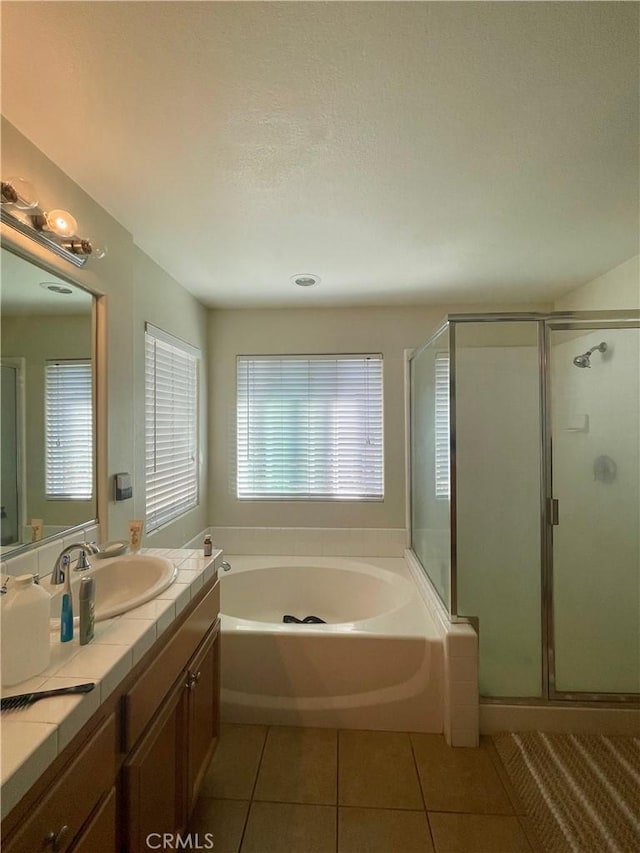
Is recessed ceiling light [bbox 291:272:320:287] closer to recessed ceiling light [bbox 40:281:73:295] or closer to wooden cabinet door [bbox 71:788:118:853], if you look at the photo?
recessed ceiling light [bbox 40:281:73:295]

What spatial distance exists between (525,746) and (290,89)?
8.73 ft

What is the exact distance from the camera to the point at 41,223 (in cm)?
122

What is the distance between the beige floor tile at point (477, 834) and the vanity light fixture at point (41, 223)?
8.00 feet

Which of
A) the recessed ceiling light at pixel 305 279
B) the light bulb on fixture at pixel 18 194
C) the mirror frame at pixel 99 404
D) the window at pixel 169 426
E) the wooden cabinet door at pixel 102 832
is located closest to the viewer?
the wooden cabinet door at pixel 102 832

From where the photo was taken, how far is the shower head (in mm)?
1979

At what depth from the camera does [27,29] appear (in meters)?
0.88

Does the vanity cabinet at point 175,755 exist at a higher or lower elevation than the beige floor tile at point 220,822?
higher

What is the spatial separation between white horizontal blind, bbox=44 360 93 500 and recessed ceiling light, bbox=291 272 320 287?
4.29ft

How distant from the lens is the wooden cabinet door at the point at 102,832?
2.35ft

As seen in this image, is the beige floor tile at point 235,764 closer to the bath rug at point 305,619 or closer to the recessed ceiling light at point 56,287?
the bath rug at point 305,619

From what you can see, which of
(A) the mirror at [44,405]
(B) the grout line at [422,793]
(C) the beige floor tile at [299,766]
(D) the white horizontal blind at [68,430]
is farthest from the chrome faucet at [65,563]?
(B) the grout line at [422,793]

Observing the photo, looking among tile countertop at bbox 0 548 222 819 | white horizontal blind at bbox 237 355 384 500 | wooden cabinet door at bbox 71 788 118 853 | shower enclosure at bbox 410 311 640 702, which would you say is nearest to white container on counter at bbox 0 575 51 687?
tile countertop at bbox 0 548 222 819

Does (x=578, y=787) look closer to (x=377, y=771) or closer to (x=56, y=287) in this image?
(x=377, y=771)

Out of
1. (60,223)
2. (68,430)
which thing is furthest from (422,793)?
(60,223)
